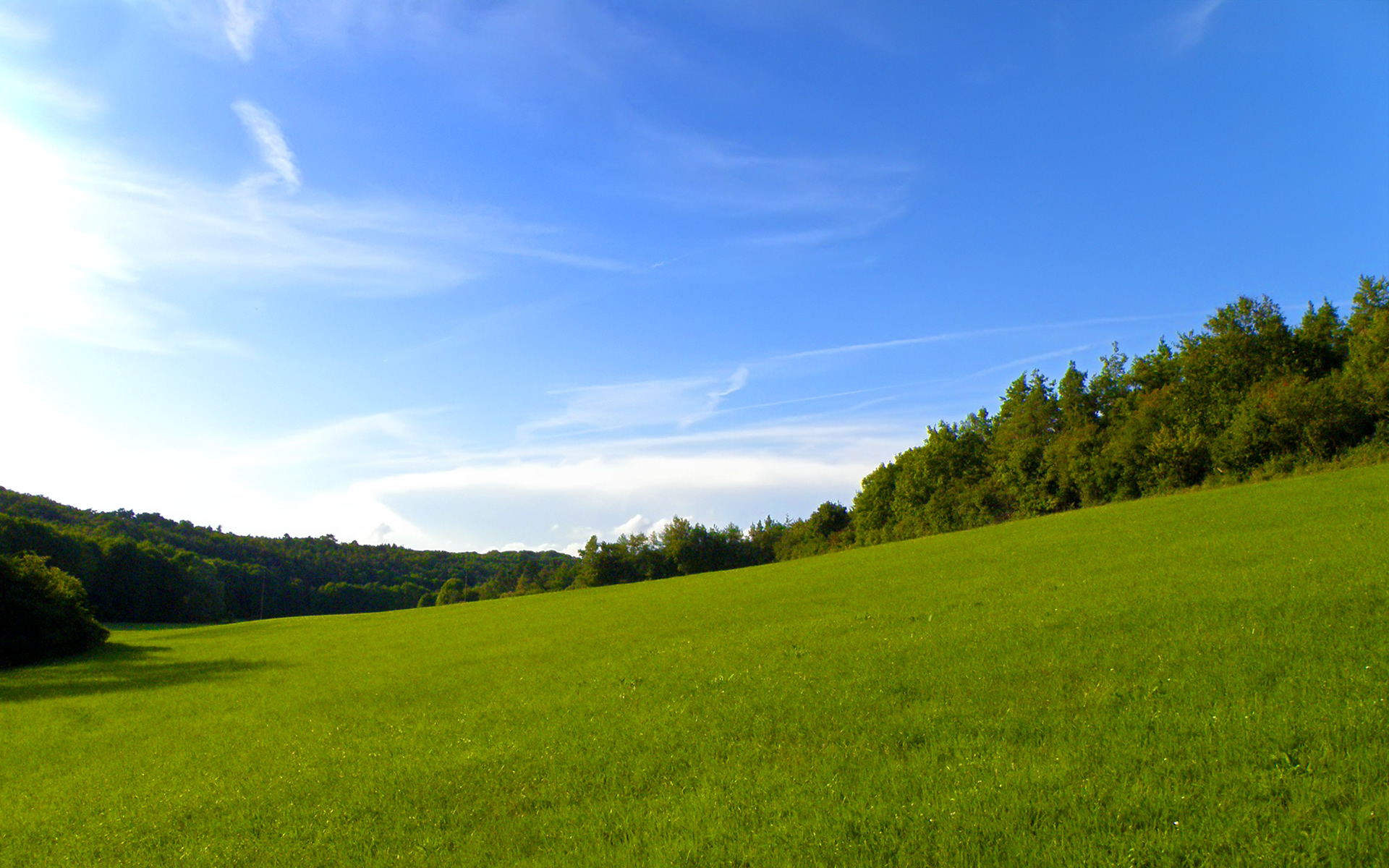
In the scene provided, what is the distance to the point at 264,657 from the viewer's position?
39938 mm

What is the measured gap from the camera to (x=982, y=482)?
94.8m

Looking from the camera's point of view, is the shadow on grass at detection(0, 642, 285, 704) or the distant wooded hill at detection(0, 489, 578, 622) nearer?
the shadow on grass at detection(0, 642, 285, 704)

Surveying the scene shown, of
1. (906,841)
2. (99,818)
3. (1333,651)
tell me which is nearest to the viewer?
(906,841)

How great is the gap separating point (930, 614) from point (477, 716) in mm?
13097

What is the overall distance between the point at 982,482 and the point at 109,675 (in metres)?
89.7

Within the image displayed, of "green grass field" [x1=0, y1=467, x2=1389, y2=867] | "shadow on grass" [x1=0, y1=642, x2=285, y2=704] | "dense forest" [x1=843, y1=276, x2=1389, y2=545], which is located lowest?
"shadow on grass" [x1=0, y1=642, x2=285, y2=704]

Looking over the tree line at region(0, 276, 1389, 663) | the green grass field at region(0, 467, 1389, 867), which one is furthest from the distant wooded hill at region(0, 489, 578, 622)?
the green grass field at region(0, 467, 1389, 867)

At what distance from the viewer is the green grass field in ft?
25.0

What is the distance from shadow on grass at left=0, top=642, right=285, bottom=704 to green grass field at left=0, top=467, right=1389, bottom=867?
495 centimetres

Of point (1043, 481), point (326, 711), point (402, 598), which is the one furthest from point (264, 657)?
point (402, 598)

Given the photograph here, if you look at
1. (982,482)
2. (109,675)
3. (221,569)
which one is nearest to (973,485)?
(982,482)

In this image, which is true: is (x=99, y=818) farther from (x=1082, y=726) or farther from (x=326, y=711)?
(x=1082, y=726)

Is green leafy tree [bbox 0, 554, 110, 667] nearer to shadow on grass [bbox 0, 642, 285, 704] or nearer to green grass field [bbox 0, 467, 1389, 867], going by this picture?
shadow on grass [bbox 0, 642, 285, 704]

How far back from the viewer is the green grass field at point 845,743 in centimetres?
762
